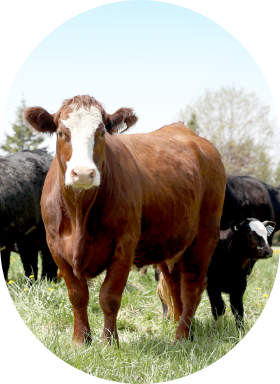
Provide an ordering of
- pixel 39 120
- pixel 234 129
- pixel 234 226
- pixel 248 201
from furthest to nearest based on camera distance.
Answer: pixel 234 129 < pixel 248 201 < pixel 234 226 < pixel 39 120

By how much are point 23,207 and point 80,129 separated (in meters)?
3.25

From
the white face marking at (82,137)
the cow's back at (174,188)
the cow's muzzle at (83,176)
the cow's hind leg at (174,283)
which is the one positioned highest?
the white face marking at (82,137)

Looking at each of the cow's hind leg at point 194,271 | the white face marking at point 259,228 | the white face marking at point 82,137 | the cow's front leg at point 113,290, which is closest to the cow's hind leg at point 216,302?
the cow's hind leg at point 194,271

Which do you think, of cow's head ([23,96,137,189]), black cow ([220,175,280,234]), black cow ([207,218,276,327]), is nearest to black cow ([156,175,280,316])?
black cow ([220,175,280,234])

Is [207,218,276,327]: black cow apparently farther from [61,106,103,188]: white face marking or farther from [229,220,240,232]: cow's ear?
[61,106,103,188]: white face marking

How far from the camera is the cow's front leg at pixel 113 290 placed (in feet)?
11.8

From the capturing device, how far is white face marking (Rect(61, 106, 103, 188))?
299 centimetres

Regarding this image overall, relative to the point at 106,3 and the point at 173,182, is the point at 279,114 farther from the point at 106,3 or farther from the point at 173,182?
the point at 106,3

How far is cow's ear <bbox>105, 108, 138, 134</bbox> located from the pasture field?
1796 millimetres

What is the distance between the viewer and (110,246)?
143 inches

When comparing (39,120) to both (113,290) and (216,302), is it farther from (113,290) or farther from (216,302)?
(216,302)

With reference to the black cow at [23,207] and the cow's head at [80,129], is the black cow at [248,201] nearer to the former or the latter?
the black cow at [23,207]

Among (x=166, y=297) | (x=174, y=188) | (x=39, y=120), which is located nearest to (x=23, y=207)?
(x=166, y=297)

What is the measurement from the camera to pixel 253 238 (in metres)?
5.42
